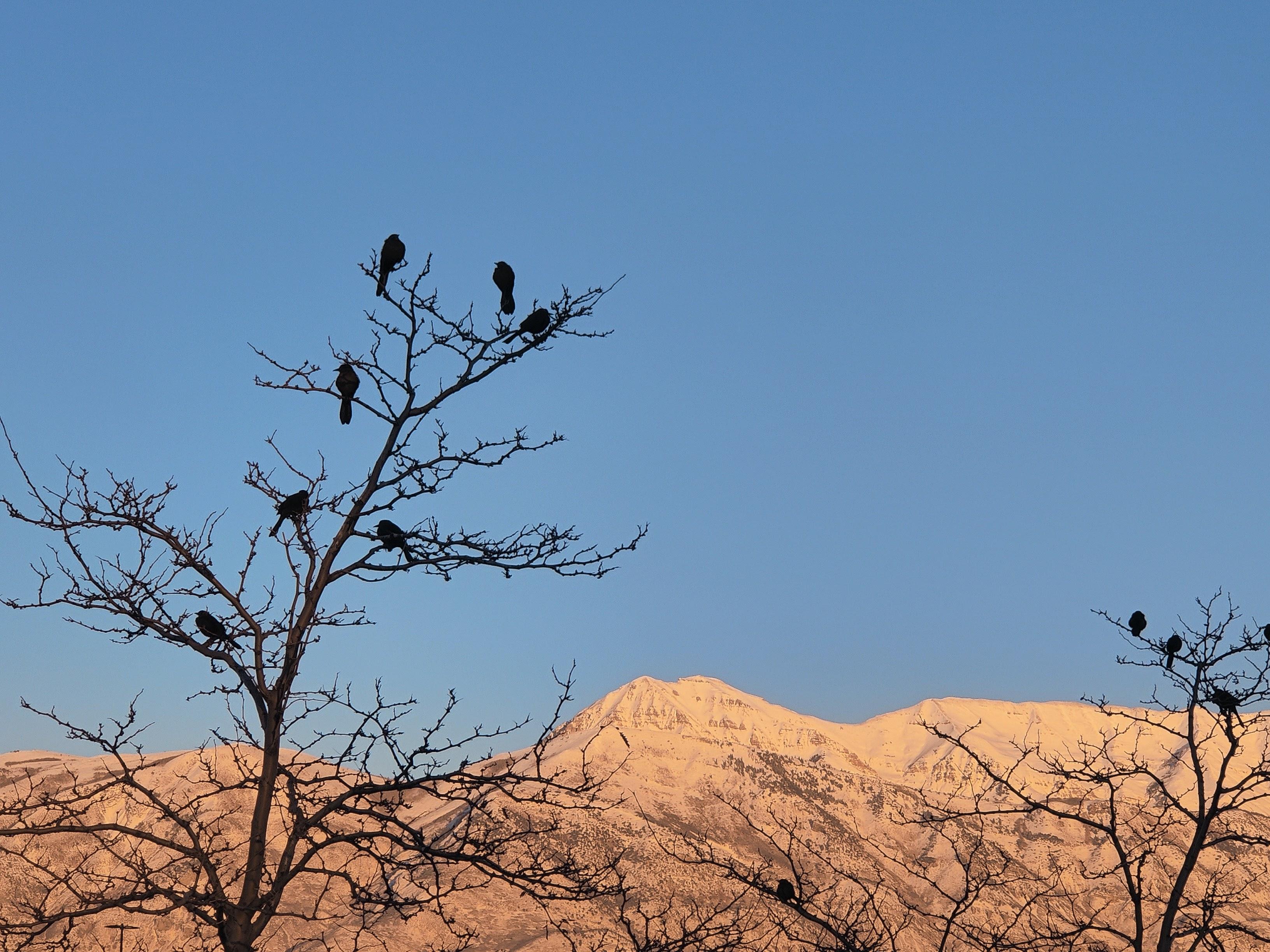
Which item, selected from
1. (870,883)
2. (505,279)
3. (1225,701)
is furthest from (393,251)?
(870,883)

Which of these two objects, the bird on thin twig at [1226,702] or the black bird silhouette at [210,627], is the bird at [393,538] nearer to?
the black bird silhouette at [210,627]

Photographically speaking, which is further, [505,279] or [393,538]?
[505,279]

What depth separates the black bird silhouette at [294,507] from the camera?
10.6 metres

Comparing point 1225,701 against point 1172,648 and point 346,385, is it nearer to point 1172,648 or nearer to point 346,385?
point 1172,648

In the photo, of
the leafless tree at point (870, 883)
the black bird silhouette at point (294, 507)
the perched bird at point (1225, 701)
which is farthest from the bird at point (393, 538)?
the perched bird at point (1225, 701)

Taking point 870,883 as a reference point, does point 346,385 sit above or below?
below

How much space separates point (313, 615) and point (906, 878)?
18852cm

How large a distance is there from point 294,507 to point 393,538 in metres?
1.06

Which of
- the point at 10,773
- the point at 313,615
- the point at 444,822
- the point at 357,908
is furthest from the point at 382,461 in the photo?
the point at 10,773

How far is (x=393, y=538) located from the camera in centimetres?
1023

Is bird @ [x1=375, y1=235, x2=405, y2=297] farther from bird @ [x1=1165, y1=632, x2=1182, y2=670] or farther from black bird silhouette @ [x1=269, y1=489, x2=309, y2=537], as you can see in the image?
bird @ [x1=1165, y1=632, x2=1182, y2=670]

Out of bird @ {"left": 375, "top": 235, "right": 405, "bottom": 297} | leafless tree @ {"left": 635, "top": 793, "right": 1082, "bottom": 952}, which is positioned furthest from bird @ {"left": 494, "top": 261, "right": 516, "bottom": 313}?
leafless tree @ {"left": 635, "top": 793, "right": 1082, "bottom": 952}

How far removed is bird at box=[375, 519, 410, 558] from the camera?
10.2m

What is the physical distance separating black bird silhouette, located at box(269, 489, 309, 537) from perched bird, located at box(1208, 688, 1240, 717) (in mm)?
9282
